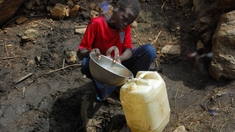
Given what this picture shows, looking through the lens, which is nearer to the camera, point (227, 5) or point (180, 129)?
point (180, 129)

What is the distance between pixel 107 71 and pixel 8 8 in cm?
245

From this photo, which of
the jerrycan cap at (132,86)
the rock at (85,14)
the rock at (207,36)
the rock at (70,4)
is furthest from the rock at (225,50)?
the rock at (70,4)

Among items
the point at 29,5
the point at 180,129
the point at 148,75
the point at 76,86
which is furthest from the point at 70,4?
the point at 180,129

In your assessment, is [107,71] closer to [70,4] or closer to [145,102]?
[145,102]

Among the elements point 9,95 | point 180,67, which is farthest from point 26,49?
point 180,67

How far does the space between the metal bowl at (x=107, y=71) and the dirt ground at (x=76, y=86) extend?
2.03 ft

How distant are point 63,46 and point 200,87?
1.76m

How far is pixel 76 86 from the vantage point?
3619mm

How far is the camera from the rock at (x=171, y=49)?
3.91 m

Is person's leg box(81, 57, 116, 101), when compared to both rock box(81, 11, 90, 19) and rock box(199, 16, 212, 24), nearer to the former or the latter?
rock box(199, 16, 212, 24)

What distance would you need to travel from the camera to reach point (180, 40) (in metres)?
4.09

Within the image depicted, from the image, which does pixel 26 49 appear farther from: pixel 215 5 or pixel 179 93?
pixel 215 5

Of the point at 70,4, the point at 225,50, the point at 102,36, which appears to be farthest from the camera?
the point at 70,4

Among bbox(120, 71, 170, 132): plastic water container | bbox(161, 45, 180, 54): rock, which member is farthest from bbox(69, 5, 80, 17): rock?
bbox(120, 71, 170, 132): plastic water container
